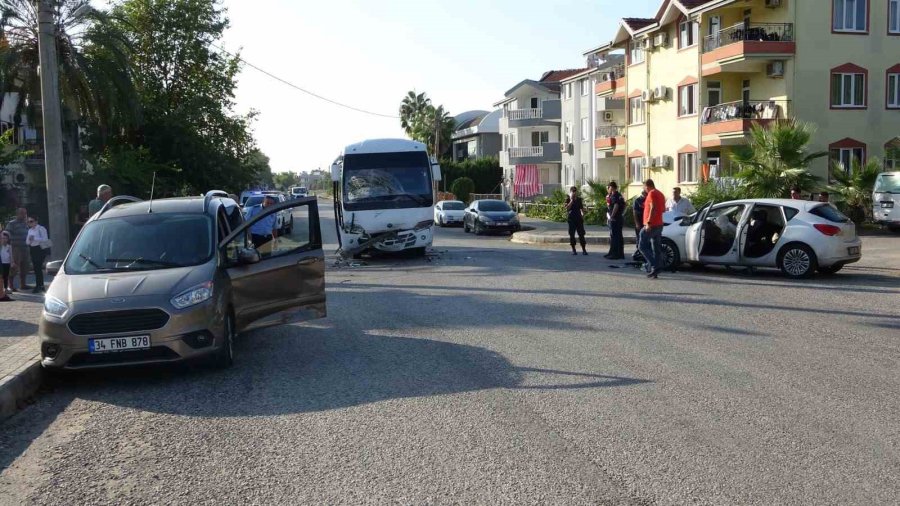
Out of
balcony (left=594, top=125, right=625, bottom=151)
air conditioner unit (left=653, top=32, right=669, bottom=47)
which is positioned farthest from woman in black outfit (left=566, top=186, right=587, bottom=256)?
balcony (left=594, top=125, right=625, bottom=151)

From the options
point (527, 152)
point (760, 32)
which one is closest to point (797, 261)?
point (760, 32)

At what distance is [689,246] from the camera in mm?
18812

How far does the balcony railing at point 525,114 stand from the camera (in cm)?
7212

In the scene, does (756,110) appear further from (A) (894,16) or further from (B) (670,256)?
(B) (670,256)

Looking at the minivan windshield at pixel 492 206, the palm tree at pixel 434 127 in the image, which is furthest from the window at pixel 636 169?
the palm tree at pixel 434 127

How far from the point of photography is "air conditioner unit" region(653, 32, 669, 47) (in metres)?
45.4

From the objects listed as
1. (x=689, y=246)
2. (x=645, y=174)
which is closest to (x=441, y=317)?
(x=689, y=246)

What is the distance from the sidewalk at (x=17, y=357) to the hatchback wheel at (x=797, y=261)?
13324mm

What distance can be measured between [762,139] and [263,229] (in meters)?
17.7

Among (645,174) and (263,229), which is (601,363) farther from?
(645,174)

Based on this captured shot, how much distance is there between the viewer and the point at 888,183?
29.5 m

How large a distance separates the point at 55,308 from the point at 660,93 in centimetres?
4038

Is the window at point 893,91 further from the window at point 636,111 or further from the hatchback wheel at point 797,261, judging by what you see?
the hatchback wheel at point 797,261

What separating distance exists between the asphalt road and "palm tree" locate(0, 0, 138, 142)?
2155cm
